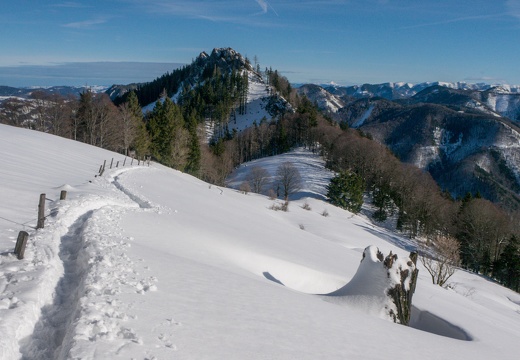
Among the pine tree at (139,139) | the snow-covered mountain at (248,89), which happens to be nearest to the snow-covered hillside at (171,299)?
the pine tree at (139,139)

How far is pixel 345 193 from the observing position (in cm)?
6022

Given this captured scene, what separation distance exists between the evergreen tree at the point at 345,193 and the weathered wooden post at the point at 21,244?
182 ft

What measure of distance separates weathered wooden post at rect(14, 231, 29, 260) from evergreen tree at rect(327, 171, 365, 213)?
55.4m

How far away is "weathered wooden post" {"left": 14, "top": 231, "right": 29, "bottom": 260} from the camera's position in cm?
812

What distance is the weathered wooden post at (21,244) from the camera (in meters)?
8.12

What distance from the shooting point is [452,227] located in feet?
176

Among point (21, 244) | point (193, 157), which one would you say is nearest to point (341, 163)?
point (193, 157)

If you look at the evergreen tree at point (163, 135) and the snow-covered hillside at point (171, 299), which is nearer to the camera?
the snow-covered hillside at point (171, 299)

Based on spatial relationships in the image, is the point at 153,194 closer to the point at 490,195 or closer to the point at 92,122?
the point at 92,122

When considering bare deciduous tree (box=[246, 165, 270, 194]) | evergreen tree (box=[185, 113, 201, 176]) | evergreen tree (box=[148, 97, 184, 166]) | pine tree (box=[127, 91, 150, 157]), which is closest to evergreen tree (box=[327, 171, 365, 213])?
bare deciduous tree (box=[246, 165, 270, 194])

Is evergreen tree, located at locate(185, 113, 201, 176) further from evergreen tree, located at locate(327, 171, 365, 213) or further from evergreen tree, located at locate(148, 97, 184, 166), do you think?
evergreen tree, located at locate(327, 171, 365, 213)

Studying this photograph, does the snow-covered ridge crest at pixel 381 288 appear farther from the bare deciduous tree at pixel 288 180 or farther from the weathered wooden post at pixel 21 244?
the bare deciduous tree at pixel 288 180

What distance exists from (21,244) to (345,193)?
56.2 meters

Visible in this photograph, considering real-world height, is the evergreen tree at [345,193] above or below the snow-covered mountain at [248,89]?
below
